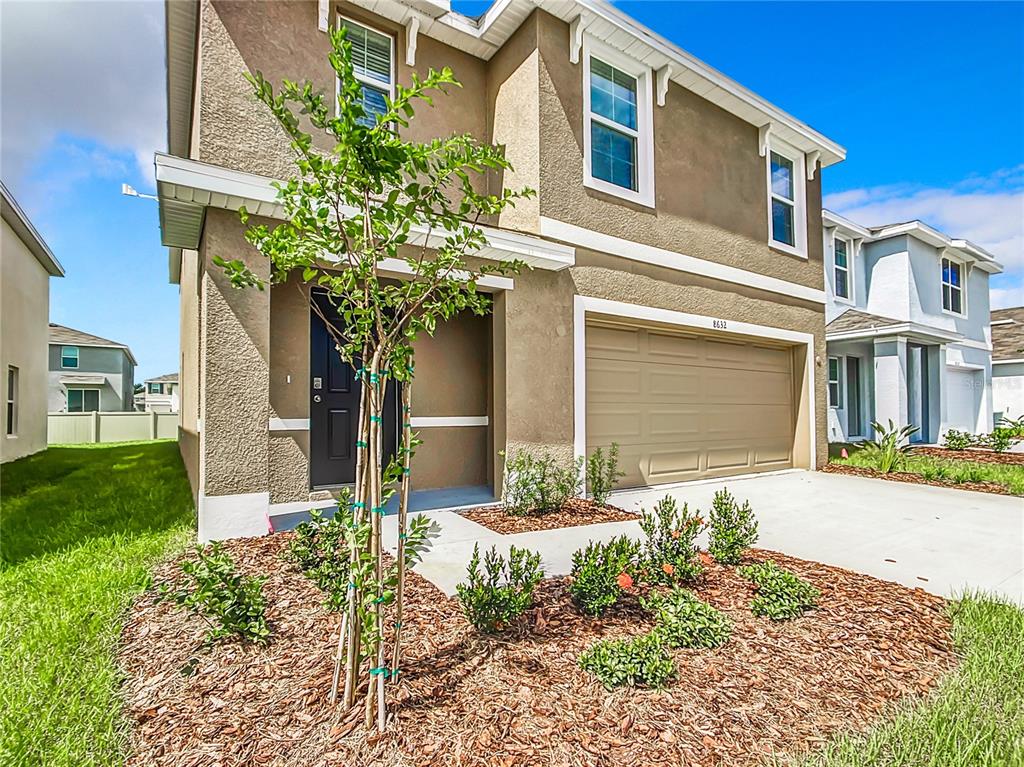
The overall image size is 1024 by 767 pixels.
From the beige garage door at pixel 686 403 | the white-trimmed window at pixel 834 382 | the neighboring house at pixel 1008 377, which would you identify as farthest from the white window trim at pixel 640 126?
the neighboring house at pixel 1008 377

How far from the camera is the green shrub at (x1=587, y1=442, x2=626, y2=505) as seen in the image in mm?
6516

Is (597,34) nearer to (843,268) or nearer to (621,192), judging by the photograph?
(621,192)

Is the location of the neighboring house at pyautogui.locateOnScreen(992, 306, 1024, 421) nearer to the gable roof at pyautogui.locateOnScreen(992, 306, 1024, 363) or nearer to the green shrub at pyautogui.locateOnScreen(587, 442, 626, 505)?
the gable roof at pyautogui.locateOnScreen(992, 306, 1024, 363)

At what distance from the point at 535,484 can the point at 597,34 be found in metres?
6.11

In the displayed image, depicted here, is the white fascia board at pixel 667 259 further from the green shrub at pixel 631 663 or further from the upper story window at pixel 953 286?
the upper story window at pixel 953 286

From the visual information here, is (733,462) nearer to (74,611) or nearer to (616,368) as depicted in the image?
(616,368)

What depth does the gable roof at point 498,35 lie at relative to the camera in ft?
20.8

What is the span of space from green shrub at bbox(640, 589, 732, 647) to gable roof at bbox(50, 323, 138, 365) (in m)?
31.6

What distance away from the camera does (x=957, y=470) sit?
870cm

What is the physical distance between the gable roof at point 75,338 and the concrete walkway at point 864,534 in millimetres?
28759

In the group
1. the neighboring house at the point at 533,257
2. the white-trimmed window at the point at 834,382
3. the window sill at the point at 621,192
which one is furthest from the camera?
the white-trimmed window at the point at 834,382

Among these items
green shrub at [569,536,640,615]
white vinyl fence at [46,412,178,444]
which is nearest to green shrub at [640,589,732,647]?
green shrub at [569,536,640,615]

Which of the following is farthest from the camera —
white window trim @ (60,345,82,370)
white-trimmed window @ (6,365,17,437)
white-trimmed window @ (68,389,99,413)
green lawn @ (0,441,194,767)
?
white-trimmed window @ (68,389,99,413)

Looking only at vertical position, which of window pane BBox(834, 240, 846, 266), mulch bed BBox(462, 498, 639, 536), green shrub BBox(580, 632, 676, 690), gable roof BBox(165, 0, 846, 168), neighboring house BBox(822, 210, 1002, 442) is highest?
gable roof BBox(165, 0, 846, 168)
